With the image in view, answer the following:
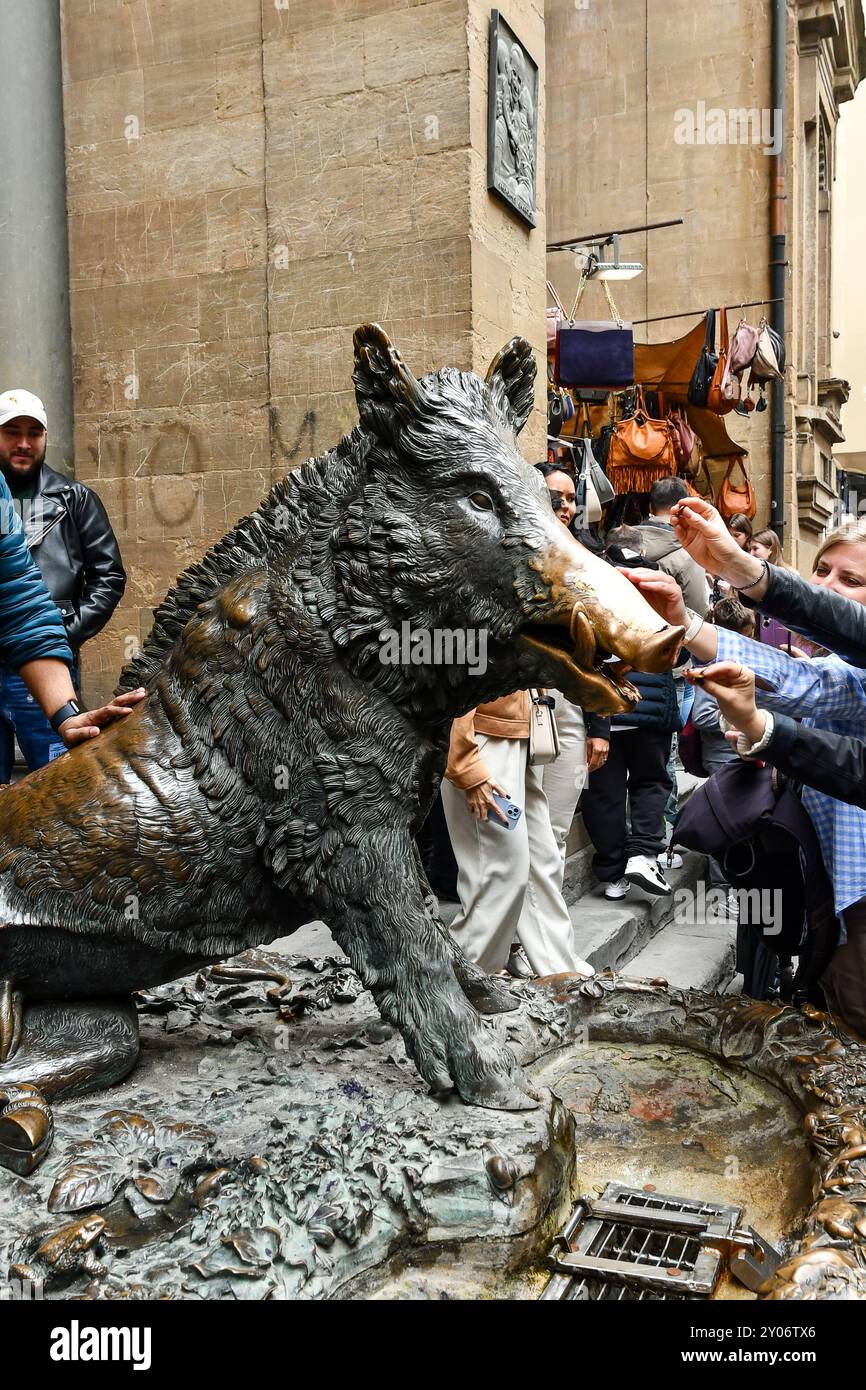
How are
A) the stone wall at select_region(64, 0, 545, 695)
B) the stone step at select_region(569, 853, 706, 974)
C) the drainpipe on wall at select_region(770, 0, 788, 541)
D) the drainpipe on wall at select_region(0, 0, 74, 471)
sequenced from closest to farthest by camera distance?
1. the stone wall at select_region(64, 0, 545, 695)
2. the stone step at select_region(569, 853, 706, 974)
3. the drainpipe on wall at select_region(0, 0, 74, 471)
4. the drainpipe on wall at select_region(770, 0, 788, 541)

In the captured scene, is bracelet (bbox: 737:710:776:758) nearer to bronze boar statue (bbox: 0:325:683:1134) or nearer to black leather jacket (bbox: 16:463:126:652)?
bronze boar statue (bbox: 0:325:683:1134)

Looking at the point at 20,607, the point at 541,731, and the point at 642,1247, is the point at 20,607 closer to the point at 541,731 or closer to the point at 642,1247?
the point at 642,1247

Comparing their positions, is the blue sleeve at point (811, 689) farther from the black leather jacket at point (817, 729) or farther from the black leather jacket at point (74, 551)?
the black leather jacket at point (74, 551)

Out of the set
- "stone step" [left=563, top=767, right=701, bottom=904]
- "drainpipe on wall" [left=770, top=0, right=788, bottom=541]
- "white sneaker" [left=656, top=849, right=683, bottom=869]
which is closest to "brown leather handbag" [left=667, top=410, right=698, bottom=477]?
"drainpipe on wall" [left=770, top=0, right=788, bottom=541]

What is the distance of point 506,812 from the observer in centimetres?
418

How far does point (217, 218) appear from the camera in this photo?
5598 millimetres

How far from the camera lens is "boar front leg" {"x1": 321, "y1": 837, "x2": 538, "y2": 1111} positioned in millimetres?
2107

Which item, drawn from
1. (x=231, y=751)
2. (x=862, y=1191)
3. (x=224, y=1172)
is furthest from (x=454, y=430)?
(x=862, y=1191)

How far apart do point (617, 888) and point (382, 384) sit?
4.35 meters

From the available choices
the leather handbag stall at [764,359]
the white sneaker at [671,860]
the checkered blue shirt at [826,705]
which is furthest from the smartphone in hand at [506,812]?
the leather handbag stall at [764,359]

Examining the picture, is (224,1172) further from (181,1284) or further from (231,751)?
(231,751)

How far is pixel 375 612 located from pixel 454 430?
356 mm

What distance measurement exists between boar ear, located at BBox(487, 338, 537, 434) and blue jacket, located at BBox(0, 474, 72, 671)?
1.12 m

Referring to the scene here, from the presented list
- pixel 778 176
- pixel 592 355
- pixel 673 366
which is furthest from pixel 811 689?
pixel 778 176
